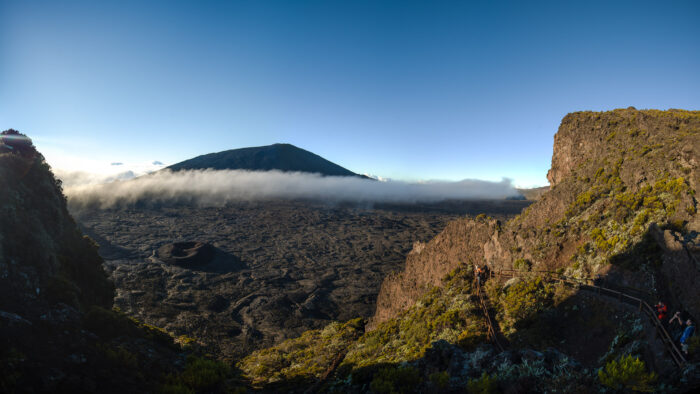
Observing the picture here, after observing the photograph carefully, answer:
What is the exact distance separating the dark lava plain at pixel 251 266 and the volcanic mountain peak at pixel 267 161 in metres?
59.7

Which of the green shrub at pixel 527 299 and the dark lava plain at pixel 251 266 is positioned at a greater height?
the green shrub at pixel 527 299

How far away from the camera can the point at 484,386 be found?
20.6ft

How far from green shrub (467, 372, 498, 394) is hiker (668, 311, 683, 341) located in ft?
14.0

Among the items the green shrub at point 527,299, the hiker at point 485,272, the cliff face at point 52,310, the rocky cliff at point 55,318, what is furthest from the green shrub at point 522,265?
the cliff face at point 52,310

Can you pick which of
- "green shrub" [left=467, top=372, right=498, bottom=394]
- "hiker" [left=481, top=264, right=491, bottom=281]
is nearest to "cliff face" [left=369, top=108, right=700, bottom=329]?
"hiker" [left=481, top=264, right=491, bottom=281]

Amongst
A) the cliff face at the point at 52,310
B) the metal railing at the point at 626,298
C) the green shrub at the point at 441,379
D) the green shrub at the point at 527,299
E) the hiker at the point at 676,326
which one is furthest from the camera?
the green shrub at the point at 527,299

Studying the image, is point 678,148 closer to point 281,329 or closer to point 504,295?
point 504,295

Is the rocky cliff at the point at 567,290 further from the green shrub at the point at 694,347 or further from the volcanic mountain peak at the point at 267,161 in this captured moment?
the volcanic mountain peak at the point at 267,161

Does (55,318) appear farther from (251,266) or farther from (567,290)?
(251,266)

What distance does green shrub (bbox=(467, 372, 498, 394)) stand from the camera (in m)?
6.26

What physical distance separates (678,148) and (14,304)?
70.1 ft

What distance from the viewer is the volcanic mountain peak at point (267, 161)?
16012 cm

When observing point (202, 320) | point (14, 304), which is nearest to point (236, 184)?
point (202, 320)

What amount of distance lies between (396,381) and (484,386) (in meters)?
2.29
